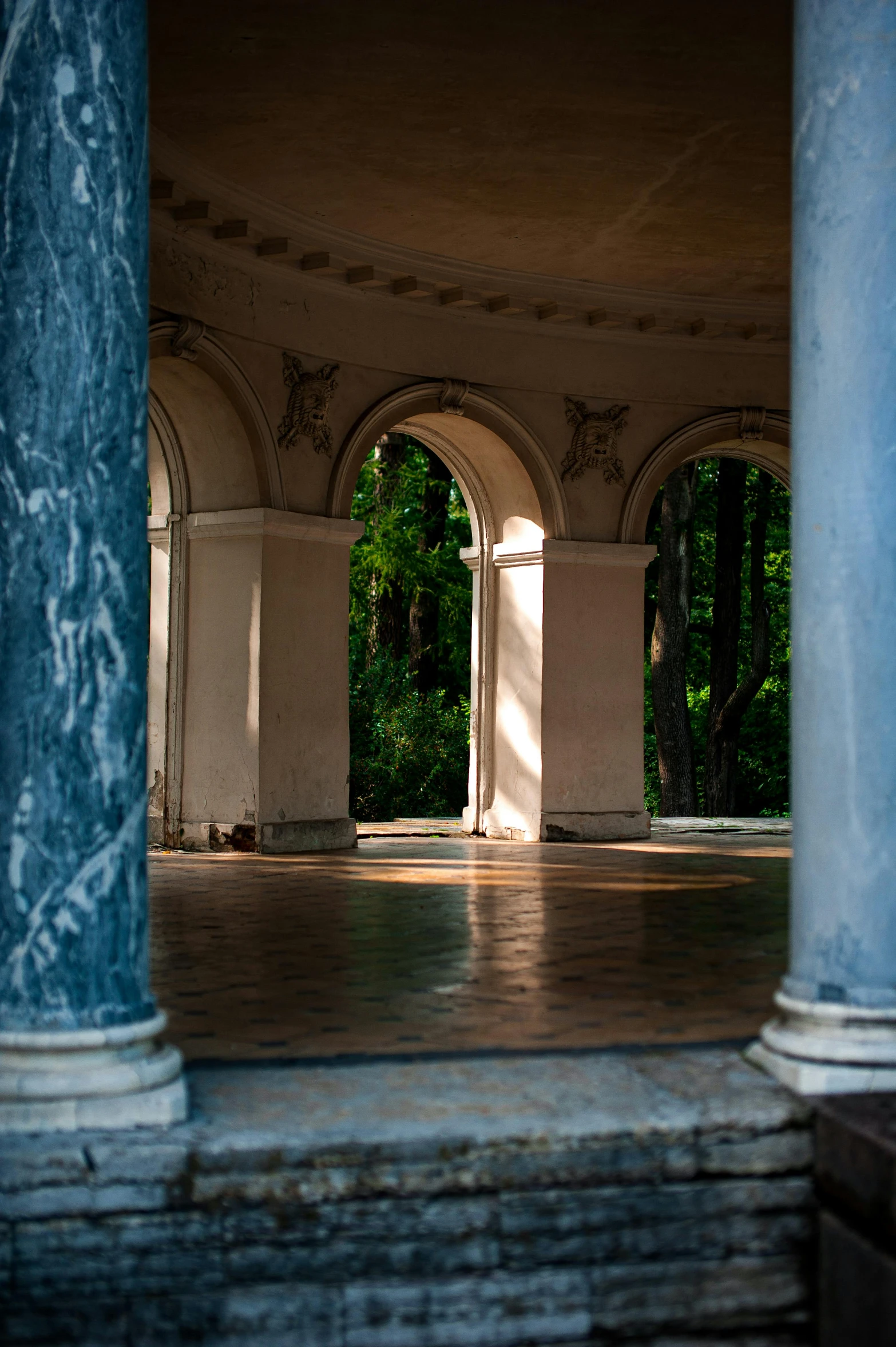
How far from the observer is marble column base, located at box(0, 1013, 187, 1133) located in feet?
13.5

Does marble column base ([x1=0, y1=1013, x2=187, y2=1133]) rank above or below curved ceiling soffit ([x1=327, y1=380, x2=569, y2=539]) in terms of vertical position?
below

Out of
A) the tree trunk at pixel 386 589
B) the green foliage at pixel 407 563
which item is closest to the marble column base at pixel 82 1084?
the green foliage at pixel 407 563

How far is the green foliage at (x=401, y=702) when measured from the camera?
20078 mm

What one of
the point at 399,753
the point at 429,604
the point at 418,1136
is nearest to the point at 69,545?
the point at 418,1136

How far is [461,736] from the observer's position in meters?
20.5

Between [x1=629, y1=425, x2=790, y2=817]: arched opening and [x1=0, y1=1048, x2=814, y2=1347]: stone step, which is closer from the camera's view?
[x1=0, y1=1048, x2=814, y2=1347]: stone step

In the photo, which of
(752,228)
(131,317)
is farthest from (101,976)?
(752,228)

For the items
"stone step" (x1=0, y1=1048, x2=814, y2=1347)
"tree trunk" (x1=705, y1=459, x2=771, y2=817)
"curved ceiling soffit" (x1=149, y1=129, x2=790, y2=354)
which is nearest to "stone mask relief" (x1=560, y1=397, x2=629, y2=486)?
"curved ceiling soffit" (x1=149, y1=129, x2=790, y2=354)

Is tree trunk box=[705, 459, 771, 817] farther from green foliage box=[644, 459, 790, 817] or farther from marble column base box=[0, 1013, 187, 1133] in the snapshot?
marble column base box=[0, 1013, 187, 1133]

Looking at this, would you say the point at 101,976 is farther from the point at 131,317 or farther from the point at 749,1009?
the point at 749,1009

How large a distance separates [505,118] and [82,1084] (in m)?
8.29

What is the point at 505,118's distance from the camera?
10.3 metres

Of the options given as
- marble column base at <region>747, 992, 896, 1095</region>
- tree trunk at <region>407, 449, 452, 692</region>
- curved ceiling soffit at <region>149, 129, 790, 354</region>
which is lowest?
marble column base at <region>747, 992, 896, 1095</region>

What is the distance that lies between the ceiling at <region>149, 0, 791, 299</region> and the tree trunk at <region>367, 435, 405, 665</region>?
10.4 meters
